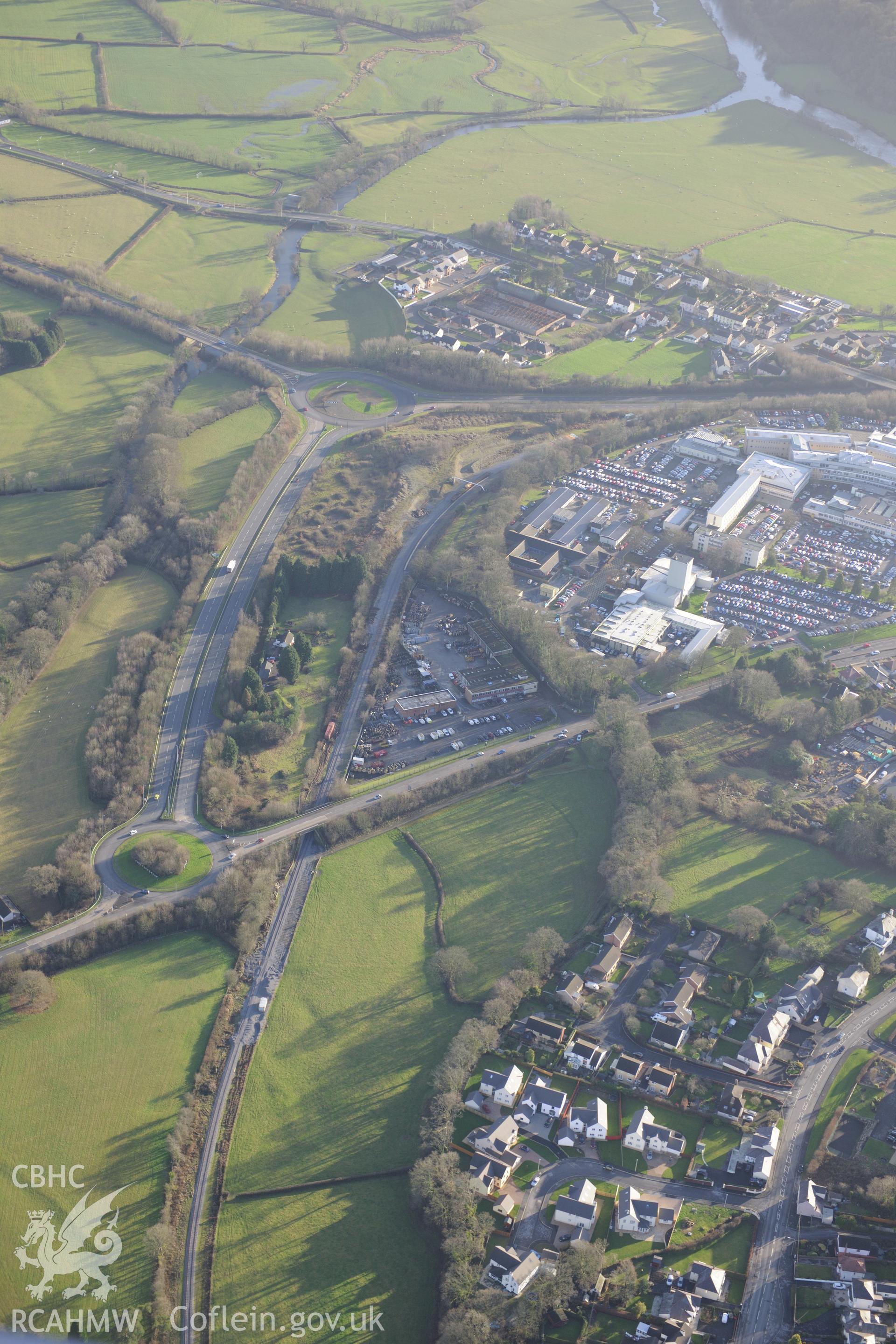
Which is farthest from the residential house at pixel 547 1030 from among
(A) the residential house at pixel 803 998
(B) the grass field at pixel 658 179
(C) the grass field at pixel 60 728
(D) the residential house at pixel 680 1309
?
(B) the grass field at pixel 658 179

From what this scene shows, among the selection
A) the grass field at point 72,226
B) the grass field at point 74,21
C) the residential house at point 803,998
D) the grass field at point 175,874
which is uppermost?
the grass field at point 74,21

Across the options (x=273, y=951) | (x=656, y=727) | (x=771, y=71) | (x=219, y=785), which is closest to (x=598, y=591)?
(x=656, y=727)

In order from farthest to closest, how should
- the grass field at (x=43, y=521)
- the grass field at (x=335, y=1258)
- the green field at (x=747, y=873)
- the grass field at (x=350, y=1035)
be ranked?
the grass field at (x=43, y=521), the green field at (x=747, y=873), the grass field at (x=350, y=1035), the grass field at (x=335, y=1258)

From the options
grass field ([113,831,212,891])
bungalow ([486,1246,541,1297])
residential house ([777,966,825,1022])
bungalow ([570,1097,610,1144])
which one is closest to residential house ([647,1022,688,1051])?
bungalow ([570,1097,610,1144])

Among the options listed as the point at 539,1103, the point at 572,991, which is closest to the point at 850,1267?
the point at 539,1103

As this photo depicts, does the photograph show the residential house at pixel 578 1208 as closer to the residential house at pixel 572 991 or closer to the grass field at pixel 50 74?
the residential house at pixel 572 991

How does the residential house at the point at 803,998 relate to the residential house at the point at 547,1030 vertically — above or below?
above

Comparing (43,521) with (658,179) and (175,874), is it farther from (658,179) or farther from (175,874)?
(658,179)
